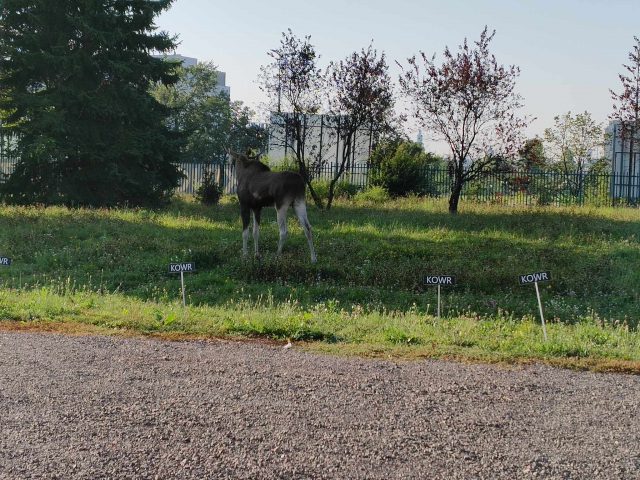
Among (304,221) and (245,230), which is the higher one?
(304,221)

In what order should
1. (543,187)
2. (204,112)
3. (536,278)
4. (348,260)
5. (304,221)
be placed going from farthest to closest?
(204,112) < (543,187) < (348,260) < (304,221) < (536,278)

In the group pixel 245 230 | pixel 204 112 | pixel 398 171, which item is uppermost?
pixel 204 112

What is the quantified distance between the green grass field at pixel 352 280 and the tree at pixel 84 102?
5.16 m

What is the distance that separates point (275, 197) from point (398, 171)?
16.9 m

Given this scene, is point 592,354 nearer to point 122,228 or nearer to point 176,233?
point 176,233

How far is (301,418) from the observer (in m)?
5.58

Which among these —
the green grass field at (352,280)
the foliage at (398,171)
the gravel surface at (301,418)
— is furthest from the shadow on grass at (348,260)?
the foliage at (398,171)

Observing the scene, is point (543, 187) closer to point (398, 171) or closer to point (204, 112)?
point (398, 171)

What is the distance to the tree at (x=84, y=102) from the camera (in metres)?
25.5

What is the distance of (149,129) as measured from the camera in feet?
89.5

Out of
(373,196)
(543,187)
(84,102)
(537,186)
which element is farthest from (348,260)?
(537,186)

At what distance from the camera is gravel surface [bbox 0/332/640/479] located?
4703 mm

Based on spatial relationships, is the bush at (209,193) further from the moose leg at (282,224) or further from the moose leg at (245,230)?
the moose leg at (282,224)

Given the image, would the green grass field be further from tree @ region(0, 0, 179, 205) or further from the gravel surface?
tree @ region(0, 0, 179, 205)
